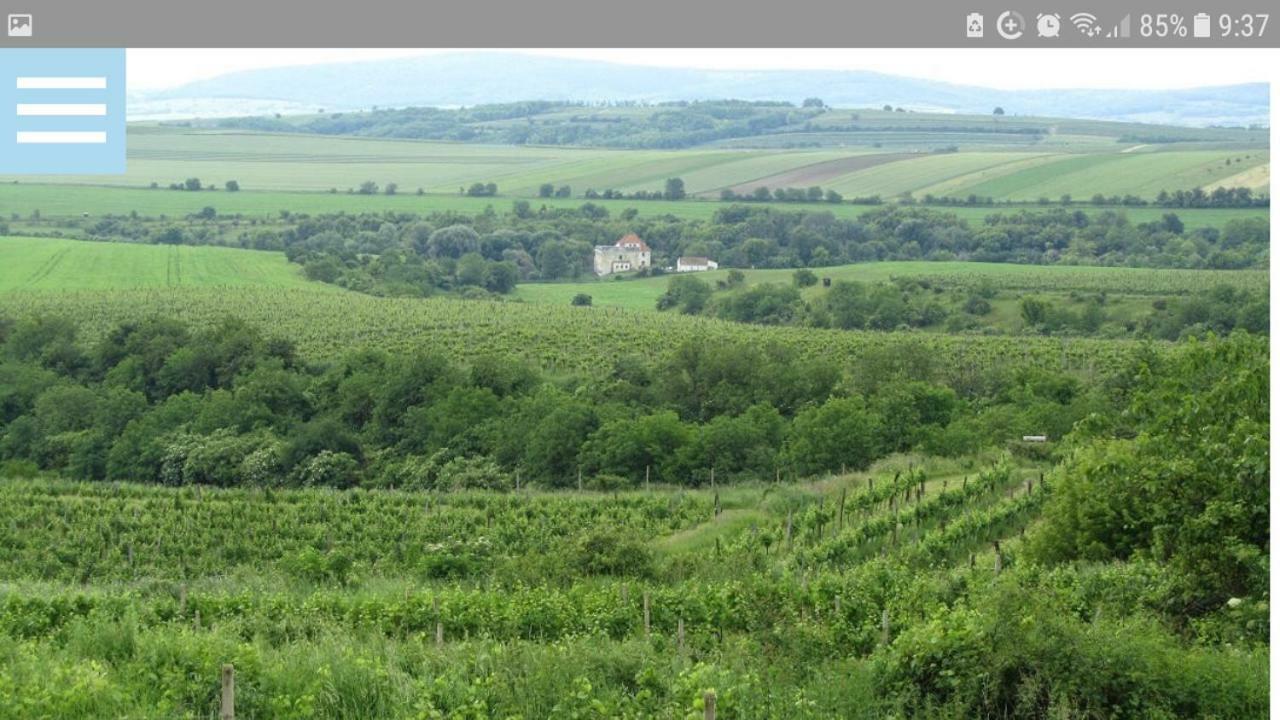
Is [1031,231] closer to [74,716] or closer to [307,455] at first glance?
[307,455]

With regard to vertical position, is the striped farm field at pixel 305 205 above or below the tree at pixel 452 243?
above

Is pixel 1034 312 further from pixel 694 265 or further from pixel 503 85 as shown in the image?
pixel 694 265

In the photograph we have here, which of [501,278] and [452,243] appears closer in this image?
[501,278]
